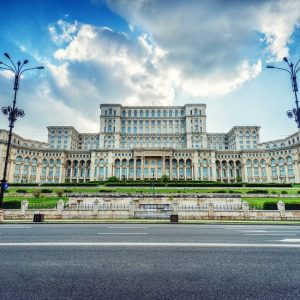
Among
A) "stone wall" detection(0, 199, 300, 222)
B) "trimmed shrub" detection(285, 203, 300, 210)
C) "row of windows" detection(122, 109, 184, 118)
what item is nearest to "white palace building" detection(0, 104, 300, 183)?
"row of windows" detection(122, 109, 184, 118)

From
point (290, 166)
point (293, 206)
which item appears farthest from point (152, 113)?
point (293, 206)

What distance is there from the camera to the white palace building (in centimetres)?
8919

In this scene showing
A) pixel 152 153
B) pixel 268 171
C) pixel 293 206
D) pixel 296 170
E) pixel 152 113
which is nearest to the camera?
pixel 293 206

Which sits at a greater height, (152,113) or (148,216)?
(152,113)

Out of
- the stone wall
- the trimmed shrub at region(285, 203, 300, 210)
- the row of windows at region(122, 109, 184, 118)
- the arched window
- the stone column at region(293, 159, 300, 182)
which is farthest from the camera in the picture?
the row of windows at region(122, 109, 184, 118)

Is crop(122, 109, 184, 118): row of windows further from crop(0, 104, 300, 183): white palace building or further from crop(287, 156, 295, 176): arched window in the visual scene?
crop(287, 156, 295, 176): arched window

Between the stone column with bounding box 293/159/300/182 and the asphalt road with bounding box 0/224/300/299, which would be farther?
the stone column with bounding box 293/159/300/182

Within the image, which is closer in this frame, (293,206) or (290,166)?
(293,206)

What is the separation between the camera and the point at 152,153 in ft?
297

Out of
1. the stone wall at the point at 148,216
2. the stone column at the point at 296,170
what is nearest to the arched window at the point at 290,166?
the stone column at the point at 296,170

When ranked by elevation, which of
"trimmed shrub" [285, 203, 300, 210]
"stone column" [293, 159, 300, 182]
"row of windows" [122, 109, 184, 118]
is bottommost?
"trimmed shrub" [285, 203, 300, 210]

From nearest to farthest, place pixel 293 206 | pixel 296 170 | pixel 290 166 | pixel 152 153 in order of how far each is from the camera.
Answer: pixel 293 206 < pixel 296 170 < pixel 290 166 < pixel 152 153

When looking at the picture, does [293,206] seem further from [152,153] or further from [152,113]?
[152,113]

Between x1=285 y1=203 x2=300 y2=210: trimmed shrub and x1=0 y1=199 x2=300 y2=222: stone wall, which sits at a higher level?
x1=285 y1=203 x2=300 y2=210: trimmed shrub
